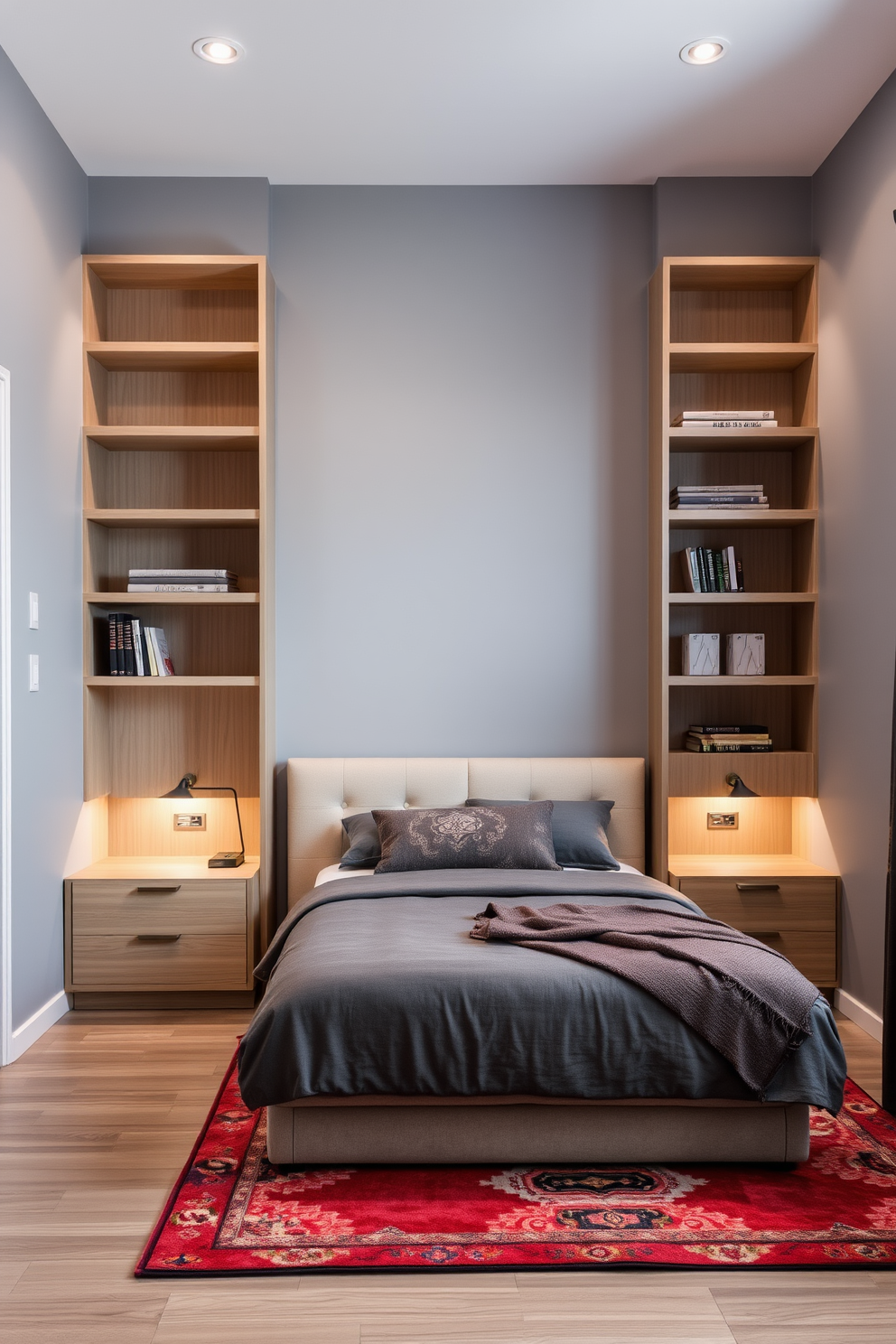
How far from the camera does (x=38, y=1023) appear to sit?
10.8 ft

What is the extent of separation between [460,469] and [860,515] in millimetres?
1521

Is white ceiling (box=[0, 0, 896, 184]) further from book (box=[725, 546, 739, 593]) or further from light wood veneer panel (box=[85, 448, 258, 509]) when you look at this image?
book (box=[725, 546, 739, 593])

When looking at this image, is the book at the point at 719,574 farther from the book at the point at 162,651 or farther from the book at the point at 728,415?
the book at the point at 162,651

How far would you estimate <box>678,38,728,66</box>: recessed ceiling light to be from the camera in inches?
120

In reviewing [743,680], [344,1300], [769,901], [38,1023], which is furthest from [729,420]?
[38,1023]

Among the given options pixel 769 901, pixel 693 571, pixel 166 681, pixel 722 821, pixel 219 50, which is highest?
pixel 219 50

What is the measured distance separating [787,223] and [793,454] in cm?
91

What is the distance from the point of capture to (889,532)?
3193mm

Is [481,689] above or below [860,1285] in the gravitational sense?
above

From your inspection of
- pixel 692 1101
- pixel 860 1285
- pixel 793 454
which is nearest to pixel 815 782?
pixel 793 454

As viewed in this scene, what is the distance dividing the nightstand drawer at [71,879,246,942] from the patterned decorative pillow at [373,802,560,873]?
2.07 feet

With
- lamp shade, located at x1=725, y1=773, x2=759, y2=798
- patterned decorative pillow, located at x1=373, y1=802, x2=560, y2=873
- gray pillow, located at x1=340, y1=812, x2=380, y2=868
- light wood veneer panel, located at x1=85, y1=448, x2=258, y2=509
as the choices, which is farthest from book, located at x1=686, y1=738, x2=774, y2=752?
light wood veneer panel, located at x1=85, y1=448, x2=258, y2=509

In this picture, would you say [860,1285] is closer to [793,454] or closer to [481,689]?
[481,689]

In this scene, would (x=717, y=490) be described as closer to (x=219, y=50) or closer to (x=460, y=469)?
(x=460, y=469)
